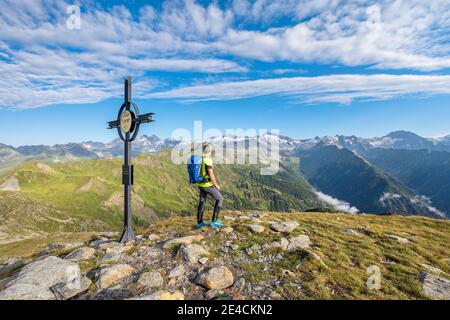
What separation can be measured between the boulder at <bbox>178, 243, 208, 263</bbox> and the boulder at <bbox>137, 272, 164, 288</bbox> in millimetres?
1885

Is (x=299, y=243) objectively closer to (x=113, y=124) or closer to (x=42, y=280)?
(x=42, y=280)

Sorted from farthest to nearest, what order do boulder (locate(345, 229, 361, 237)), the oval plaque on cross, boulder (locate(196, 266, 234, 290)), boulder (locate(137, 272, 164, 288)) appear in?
boulder (locate(345, 229, 361, 237)) < the oval plaque on cross < boulder (locate(137, 272, 164, 288)) < boulder (locate(196, 266, 234, 290))

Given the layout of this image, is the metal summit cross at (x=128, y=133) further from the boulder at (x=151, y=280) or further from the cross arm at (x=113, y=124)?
the boulder at (x=151, y=280)

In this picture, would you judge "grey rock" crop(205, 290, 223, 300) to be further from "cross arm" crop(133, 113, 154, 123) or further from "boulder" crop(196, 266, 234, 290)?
"cross arm" crop(133, 113, 154, 123)

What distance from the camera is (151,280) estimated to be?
421 inches

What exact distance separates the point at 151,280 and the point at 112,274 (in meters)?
1.89

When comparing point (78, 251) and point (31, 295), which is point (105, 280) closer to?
point (31, 295)

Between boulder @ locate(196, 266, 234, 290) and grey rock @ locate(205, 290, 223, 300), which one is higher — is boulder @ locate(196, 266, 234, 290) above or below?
above

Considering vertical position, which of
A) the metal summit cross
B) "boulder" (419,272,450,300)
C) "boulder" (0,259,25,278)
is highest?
the metal summit cross

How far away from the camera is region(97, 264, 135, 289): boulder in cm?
1072

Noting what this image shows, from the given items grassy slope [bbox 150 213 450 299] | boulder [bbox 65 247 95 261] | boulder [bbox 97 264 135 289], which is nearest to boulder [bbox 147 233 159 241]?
grassy slope [bbox 150 213 450 299]

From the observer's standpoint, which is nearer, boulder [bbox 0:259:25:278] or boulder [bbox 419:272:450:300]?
boulder [bbox 419:272:450:300]
